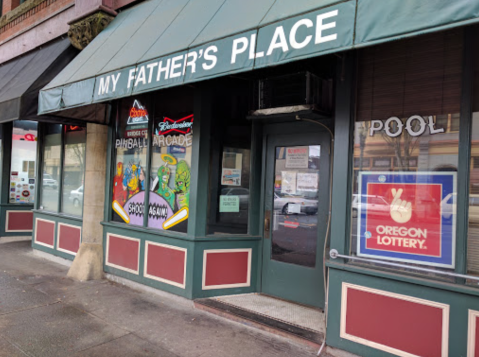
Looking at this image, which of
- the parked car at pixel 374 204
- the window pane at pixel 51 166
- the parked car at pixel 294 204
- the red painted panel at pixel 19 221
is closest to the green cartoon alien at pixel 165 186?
the parked car at pixel 294 204

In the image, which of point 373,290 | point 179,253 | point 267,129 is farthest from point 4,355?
point 267,129

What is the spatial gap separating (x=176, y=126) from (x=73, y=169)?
3130 millimetres

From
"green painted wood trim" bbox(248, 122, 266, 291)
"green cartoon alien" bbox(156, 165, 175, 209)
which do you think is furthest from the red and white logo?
"green cartoon alien" bbox(156, 165, 175, 209)

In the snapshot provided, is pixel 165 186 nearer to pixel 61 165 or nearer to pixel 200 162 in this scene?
pixel 200 162

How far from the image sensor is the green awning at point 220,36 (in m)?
2.59

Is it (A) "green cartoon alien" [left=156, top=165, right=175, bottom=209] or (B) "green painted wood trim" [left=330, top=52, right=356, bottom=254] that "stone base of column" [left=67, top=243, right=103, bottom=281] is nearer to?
(A) "green cartoon alien" [left=156, top=165, right=175, bottom=209]

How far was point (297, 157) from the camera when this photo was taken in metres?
4.93

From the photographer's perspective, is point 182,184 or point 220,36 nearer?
point 220,36

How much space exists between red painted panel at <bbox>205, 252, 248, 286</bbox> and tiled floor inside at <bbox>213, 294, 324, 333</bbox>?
0.74 feet

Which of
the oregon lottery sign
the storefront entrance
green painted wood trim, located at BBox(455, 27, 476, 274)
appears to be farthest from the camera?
the storefront entrance

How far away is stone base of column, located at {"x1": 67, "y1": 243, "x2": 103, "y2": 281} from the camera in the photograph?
6.07 m

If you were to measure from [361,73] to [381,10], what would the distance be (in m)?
1.14

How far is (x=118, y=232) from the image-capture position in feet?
19.7

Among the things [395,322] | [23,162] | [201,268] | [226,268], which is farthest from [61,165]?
[395,322]
